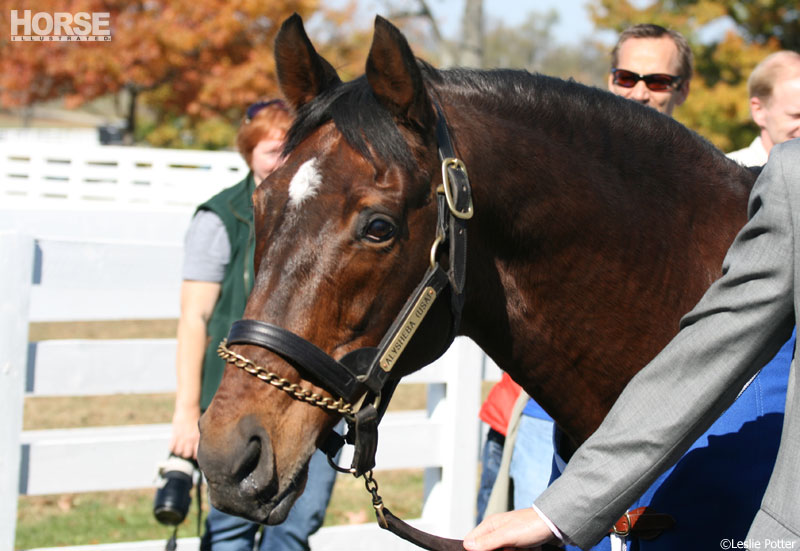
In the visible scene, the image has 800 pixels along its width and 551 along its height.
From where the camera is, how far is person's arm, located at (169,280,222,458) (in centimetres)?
362

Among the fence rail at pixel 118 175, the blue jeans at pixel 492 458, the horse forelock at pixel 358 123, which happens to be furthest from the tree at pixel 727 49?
the horse forelock at pixel 358 123

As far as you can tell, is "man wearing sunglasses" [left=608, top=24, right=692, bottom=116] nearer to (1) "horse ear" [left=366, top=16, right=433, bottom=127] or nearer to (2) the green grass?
(1) "horse ear" [left=366, top=16, right=433, bottom=127]

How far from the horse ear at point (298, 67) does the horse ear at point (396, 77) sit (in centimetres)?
23

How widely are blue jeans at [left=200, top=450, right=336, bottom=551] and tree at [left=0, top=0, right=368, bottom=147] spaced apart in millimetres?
20843

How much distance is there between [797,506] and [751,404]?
655 mm

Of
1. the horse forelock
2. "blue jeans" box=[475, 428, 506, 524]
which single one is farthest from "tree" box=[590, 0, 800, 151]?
the horse forelock

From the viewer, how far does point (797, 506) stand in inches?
60.7

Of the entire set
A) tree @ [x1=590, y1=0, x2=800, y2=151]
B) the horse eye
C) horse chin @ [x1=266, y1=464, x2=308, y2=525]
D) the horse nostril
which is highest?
tree @ [x1=590, y1=0, x2=800, y2=151]

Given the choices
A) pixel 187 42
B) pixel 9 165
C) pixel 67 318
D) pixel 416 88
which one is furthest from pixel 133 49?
pixel 416 88

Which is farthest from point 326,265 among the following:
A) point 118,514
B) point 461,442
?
point 118,514

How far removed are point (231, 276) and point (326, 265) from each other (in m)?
1.84

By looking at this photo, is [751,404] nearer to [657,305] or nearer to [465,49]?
[657,305]

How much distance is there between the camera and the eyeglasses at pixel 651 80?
11.7 feet

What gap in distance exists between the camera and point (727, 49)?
671 inches
